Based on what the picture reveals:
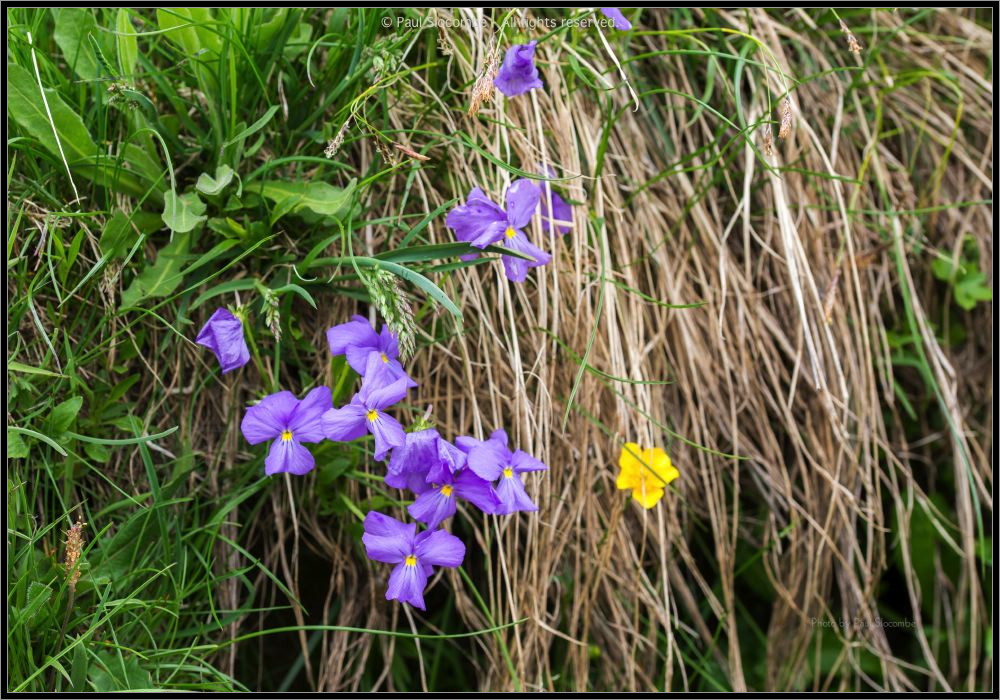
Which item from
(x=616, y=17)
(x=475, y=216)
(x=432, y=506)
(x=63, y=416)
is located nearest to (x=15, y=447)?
(x=63, y=416)

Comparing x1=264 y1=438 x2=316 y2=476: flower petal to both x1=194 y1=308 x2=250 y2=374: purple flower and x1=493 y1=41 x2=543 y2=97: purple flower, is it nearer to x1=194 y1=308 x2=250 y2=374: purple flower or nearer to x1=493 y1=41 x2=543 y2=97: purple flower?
x1=194 y1=308 x2=250 y2=374: purple flower

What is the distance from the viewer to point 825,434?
4.70 ft

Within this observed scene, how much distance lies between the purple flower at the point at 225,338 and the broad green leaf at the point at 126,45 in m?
0.39

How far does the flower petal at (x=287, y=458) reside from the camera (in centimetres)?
96

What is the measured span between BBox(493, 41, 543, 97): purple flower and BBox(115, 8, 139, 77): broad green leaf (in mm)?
504

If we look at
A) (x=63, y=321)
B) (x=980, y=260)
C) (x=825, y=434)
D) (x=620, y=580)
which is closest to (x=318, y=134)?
(x=63, y=321)

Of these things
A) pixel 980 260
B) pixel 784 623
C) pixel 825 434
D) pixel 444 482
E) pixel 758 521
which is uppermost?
pixel 980 260

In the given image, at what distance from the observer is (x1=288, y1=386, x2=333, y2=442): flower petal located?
99 cm

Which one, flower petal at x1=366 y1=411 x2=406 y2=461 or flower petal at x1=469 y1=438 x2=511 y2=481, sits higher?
flower petal at x1=366 y1=411 x2=406 y2=461

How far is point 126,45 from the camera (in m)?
1.11

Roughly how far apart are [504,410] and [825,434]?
59 centimetres

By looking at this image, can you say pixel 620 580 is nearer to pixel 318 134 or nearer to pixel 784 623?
pixel 784 623

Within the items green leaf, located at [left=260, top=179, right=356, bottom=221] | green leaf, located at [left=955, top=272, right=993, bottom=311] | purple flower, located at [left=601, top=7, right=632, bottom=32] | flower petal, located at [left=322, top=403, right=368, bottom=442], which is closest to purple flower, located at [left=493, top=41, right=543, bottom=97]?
purple flower, located at [left=601, top=7, right=632, bottom=32]

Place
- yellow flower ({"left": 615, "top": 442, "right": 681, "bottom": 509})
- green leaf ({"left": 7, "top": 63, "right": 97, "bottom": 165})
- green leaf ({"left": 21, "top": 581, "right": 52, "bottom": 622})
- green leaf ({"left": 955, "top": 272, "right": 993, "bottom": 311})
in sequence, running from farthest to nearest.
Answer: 1. green leaf ({"left": 955, "top": 272, "right": 993, "bottom": 311})
2. yellow flower ({"left": 615, "top": 442, "right": 681, "bottom": 509})
3. green leaf ({"left": 7, "top": 63, "right": 97, "bottom": 165})
4. green leaf ({"left": 21, "top": 581, "right": 52, "bottom": 622})
